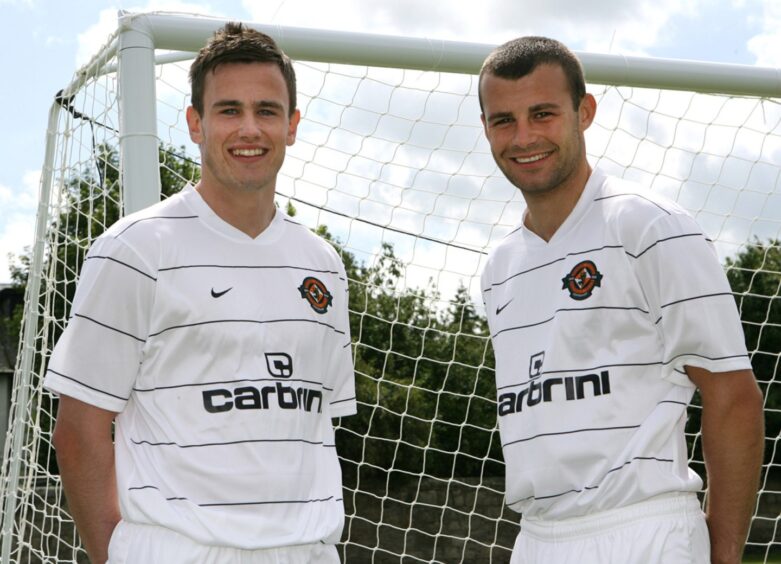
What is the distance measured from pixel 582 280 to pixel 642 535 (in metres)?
0.57

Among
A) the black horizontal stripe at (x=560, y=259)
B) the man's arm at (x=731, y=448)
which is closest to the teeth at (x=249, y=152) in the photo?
the black horizontal stripe at (x=560, y=259)

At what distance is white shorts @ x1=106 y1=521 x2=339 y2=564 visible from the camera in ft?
6.84

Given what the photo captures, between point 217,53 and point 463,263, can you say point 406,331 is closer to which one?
point 463,263

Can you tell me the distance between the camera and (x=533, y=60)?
2418mm

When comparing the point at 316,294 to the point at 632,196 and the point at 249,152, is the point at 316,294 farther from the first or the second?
the point at 632,196

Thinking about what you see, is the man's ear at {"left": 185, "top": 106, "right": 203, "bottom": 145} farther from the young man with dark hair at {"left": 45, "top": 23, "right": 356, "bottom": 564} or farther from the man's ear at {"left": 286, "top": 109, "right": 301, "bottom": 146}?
the man's ear at {"left": 286, "top": 109, "right": 301, "bottom": 146}

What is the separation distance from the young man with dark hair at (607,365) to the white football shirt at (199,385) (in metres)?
0.50

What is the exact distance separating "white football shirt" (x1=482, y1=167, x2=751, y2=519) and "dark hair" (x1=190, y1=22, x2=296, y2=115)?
77 cm

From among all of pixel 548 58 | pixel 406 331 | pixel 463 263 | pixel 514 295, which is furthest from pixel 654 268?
pixel 406 331

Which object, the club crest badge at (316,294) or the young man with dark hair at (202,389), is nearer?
the young man with dark hair at (202,389)

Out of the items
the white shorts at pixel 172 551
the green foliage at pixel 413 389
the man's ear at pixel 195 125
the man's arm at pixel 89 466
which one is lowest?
the white shorts at pixel 172 551

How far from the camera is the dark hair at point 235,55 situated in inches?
Answer: 91.6

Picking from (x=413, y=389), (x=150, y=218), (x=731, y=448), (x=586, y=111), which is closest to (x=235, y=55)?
(x=150, y=218)

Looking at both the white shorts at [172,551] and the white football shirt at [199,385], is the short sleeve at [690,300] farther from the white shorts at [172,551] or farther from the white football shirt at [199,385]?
the white shorts at [172,551]
